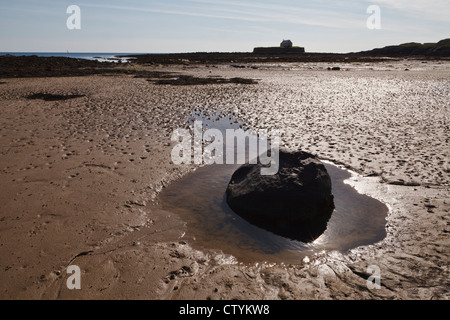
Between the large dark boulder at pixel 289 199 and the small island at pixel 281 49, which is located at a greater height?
the small island at pixel 281 49

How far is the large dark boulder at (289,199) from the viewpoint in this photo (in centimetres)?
496

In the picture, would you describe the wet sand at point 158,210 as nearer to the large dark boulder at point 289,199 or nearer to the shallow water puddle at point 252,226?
the shallow water puddle at point 252,226

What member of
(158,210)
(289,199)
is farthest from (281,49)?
(158,210)

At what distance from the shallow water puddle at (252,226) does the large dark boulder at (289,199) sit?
0.56 feet

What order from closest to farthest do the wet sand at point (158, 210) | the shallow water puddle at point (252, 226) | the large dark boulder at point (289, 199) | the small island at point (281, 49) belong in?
the wet sand at point (158, 210) → the shallow water puddle at point (252, 226) → the large dark boulder at point (289, 199) → the small island at point (281, 49)

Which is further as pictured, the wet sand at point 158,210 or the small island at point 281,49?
the small island at point 281,49

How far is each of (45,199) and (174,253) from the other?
3.01m

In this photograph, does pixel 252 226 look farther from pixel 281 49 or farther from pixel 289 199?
pixel 281 49

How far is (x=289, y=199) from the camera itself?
5.07 metres

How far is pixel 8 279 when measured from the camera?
356cm

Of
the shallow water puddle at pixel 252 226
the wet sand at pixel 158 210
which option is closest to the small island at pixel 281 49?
the wet sand at pixel 158 210

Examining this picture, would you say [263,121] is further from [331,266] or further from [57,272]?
[57,272]
